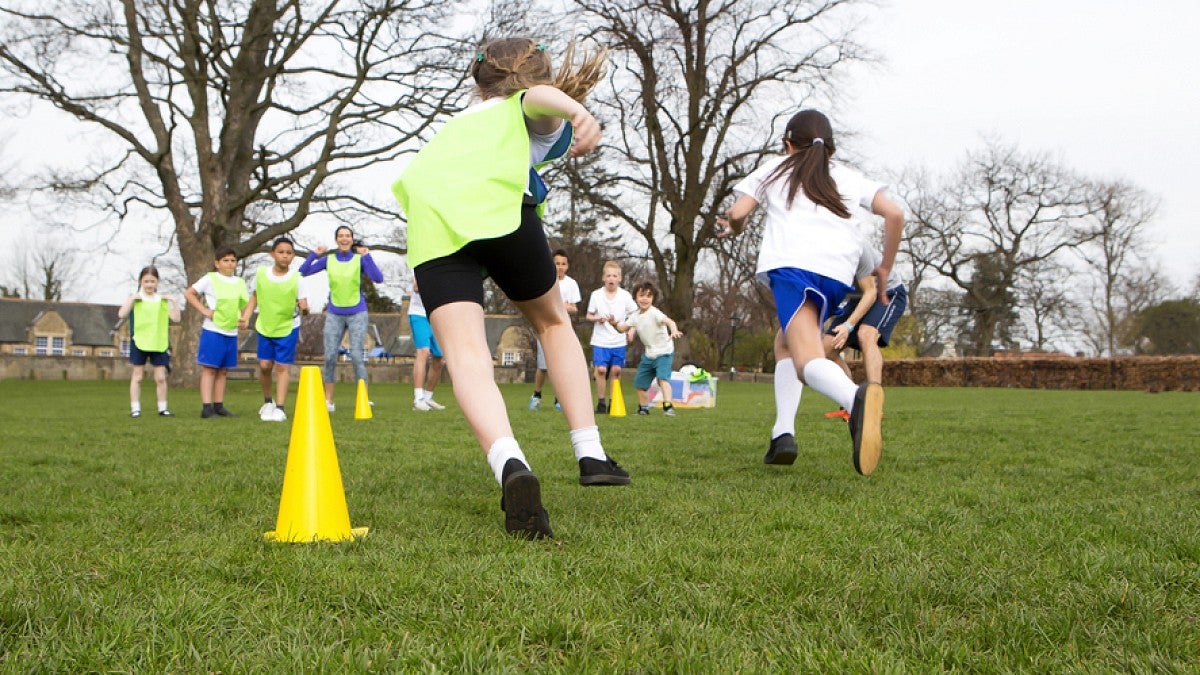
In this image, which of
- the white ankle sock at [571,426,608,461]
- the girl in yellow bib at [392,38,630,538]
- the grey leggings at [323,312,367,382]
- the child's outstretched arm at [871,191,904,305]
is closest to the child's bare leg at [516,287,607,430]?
the white ankle sock at [571,426,608,461]

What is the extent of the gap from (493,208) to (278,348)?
752 cm

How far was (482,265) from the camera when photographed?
3.29m

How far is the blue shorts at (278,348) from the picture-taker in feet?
32.6

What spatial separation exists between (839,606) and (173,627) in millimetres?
1395

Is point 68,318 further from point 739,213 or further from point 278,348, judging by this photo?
point 739,213

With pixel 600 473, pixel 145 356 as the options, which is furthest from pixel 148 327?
pixel 600 473

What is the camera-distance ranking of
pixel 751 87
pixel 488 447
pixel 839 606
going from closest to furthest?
pixel 839 606 → pixel 488 447 → pixel 751 87

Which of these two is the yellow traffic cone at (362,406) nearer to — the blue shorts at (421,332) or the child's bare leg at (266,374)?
the child's bare leg at (266,374)

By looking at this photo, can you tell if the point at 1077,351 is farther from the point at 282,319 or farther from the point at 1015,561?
the point at 1015,561

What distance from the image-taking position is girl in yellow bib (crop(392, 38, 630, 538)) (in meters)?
3.08

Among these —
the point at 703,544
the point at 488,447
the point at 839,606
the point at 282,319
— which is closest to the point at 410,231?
the point at 488,447

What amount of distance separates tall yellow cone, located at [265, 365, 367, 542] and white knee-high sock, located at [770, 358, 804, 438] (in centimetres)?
253

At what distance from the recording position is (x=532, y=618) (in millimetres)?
1964

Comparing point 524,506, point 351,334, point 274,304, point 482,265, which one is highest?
point 274,304
